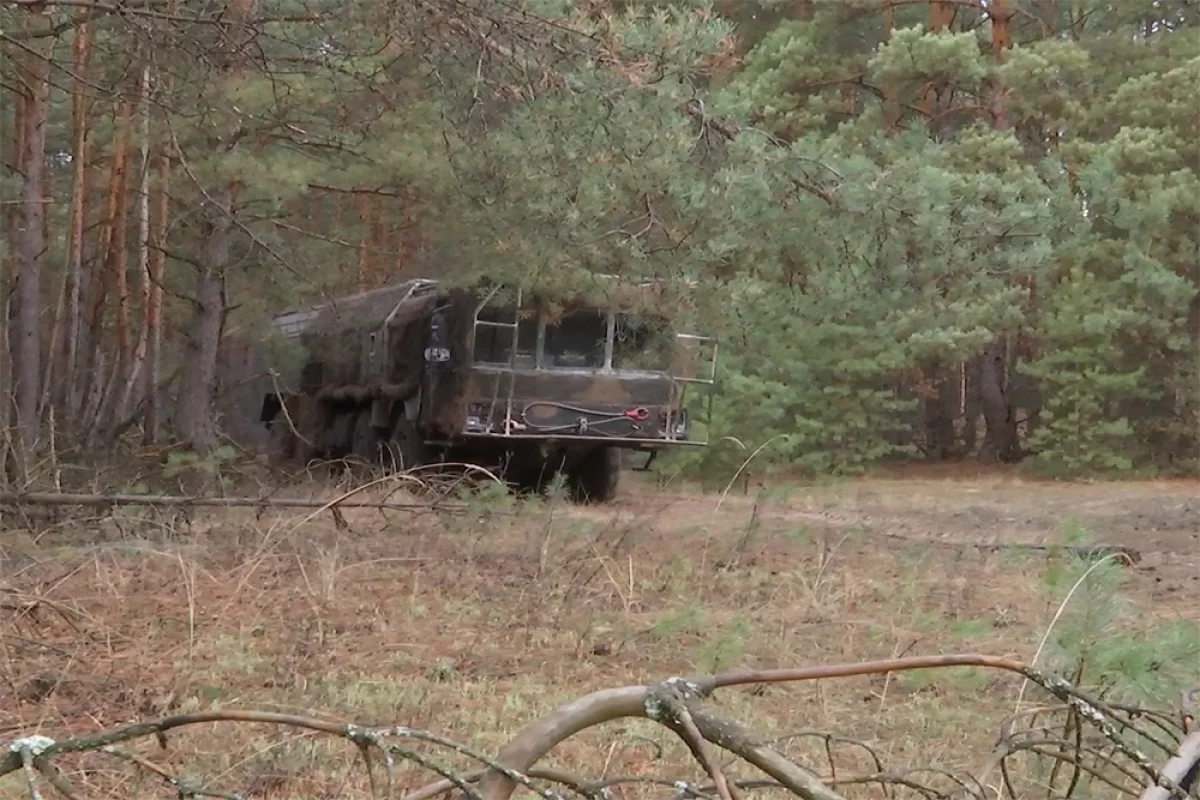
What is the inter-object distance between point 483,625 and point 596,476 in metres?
7.66

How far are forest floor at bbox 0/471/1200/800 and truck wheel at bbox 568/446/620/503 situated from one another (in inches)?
157

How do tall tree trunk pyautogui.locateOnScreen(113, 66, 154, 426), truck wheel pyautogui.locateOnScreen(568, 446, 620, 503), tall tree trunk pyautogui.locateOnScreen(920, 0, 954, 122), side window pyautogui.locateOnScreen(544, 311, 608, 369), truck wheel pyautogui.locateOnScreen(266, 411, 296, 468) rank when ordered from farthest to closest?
tall tree trunk pyautogui.locateOnScreen(920, 0, 954, 122) → truck wheel pyautogui.locateOnScreen(266, 411, 296, 468) → truck wheel pyautogui.locateOnScreen(568, 446, 620, 503) → side window pyautogui.locateOnScreen(544, 311, 608, 369) → tall tree trunk pyautogui.locateOnScreen(113, 66, 154, 426)

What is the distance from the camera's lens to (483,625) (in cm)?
569

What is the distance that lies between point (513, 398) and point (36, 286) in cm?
416

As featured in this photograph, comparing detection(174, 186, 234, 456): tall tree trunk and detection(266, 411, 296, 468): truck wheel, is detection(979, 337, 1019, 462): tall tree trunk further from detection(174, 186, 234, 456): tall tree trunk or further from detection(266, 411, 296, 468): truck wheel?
detection(174, 186, 234, 456): tall tree trunk

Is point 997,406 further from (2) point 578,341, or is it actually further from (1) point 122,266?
(1) point 122,266

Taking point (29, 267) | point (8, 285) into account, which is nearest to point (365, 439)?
point (8, 285)

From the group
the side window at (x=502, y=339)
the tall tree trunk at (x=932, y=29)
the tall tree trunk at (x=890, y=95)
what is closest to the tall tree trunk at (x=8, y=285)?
the side window at (x=502, y=339)

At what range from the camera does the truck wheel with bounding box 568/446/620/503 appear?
1324 cm

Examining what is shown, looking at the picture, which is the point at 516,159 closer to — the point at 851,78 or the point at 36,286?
the point at 36,286

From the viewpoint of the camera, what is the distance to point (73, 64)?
8344 millimetres

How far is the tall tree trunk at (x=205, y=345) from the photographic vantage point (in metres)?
10.9

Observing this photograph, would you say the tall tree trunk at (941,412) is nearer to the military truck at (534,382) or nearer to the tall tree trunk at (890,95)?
the tall tree trunk at (890,95)

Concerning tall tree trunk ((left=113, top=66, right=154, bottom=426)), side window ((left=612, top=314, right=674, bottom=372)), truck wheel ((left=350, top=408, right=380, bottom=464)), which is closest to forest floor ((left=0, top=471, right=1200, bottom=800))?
side window ((left=612, top=314, right=674, bottom=372))
